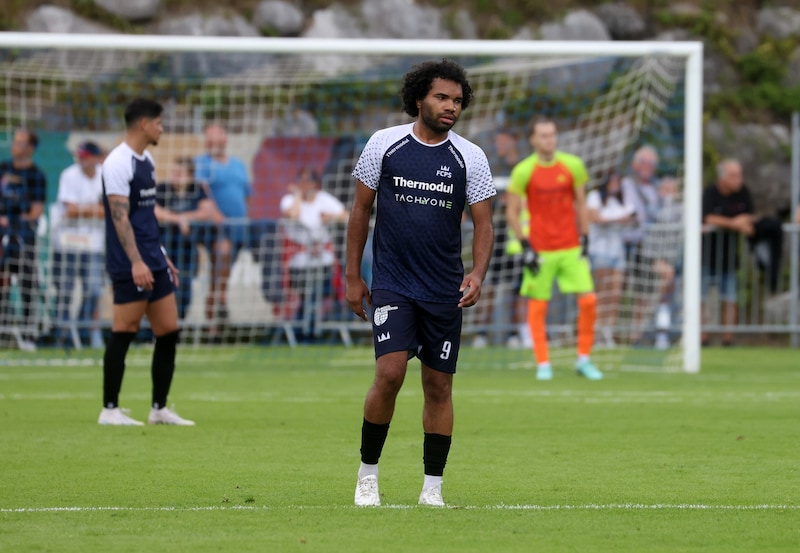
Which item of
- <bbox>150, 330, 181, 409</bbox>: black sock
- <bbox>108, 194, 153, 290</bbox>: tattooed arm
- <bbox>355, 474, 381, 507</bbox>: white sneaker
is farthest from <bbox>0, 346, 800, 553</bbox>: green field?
<bbox>108, 194, 153, 290</bbox>: tattooed arm

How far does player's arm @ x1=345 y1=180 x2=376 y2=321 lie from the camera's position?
23.2 feet

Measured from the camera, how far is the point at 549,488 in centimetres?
771

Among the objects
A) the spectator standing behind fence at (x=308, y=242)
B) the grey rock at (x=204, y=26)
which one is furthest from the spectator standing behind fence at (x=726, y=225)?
the grey rock at (x=204, y=26)

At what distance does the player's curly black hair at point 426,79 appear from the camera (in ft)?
23.2

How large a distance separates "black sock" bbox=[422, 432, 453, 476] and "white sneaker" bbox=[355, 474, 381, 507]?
0.27 m

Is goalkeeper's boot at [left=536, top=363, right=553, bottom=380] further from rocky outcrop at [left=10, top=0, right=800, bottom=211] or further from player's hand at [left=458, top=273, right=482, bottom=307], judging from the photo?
rocky outcrop at [left=10, top=0, right=800, bottom=211]

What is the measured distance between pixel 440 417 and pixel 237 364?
34.2 ft

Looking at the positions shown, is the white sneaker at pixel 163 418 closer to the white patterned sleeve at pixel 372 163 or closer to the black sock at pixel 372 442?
the black sock at pixel 372 442

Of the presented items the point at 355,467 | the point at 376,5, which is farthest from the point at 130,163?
the point at 376,5

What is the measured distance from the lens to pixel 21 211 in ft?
58.5

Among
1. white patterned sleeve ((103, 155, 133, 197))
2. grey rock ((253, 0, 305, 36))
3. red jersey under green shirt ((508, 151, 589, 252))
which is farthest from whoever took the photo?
grey rock ((253, 0, 305, 36))

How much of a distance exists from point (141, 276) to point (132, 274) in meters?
0.16

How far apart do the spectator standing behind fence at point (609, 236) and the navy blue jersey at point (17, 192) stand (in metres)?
6.91

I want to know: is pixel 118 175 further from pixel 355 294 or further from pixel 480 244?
pixel 480 244
